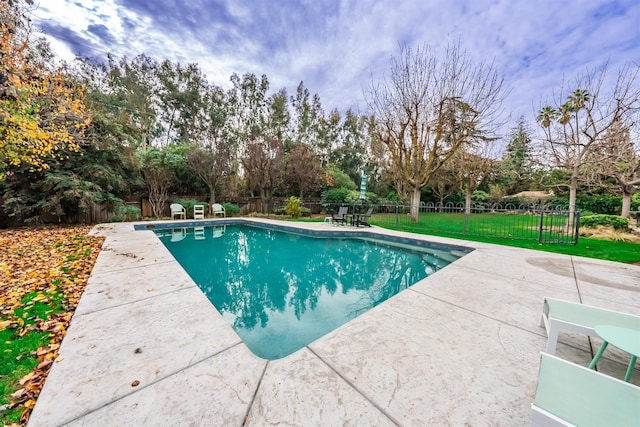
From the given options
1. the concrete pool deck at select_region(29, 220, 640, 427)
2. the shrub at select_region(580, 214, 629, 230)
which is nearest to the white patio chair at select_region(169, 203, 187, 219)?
the concrete pool deck at select_region(29, 220, 640, 427)

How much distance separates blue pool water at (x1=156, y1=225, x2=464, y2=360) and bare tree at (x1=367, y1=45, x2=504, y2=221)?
202 inches

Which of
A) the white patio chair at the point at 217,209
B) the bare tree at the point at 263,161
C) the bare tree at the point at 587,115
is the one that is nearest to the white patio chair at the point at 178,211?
the white patio chair at the point at 217,209

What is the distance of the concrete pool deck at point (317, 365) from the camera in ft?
4.19

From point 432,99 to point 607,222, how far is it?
283 inches

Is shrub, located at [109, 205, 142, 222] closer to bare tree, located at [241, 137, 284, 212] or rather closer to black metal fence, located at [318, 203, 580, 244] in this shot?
bare tree, located at [241, 137, 284, 212]

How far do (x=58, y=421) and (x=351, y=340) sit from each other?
1.74 meters

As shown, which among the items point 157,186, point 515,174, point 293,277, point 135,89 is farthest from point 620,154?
point 135,89

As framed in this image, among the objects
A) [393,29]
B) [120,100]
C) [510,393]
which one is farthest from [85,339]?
[120,100]

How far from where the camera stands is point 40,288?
113 inches

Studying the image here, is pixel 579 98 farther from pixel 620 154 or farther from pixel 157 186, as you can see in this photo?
pixel 157 186

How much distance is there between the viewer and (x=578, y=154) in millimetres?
9461

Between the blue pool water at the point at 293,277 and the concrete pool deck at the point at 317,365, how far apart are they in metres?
0.71

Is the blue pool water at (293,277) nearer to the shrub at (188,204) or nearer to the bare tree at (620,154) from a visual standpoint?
the shrub at (188,204)

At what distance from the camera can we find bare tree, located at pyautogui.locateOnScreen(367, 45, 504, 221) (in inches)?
347
